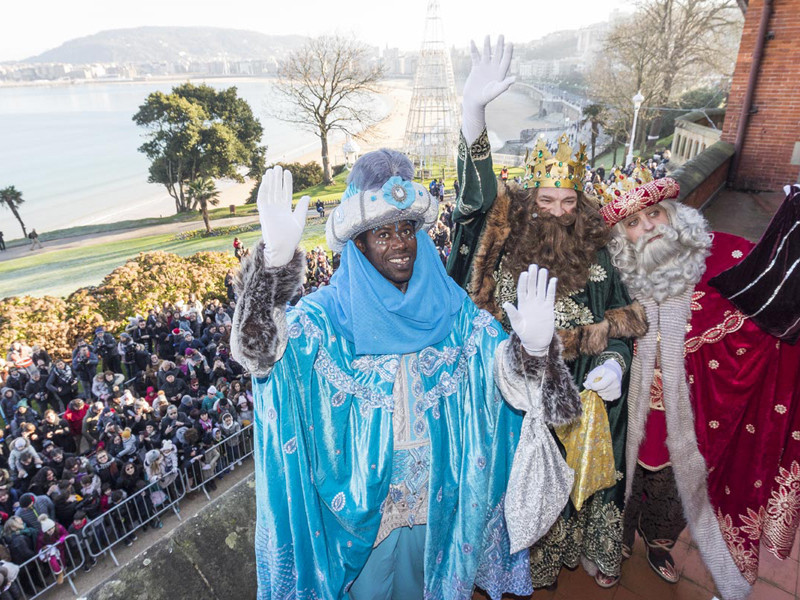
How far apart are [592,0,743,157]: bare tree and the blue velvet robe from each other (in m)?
30.2

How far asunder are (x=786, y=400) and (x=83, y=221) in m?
33.9

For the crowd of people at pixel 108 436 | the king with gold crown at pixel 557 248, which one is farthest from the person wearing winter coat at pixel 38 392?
the king with gold crown at pixel 557 248

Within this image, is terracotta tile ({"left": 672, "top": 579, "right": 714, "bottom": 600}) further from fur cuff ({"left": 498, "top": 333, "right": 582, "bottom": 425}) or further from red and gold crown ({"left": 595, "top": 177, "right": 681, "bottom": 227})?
red and gold crown ({"left": 595, "top": 177, "right": 681, "bottom": 227})

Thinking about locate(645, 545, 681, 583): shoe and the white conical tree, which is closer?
locate(645, 545, 681, 583): shoe

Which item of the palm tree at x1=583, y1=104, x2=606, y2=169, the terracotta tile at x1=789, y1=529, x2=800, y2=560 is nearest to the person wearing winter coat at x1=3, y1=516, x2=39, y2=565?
the terracotta tile at x1=789, y1=529, x2=800, y2=560

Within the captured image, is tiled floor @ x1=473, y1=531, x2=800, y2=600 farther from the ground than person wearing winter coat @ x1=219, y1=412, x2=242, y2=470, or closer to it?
farther from the ground

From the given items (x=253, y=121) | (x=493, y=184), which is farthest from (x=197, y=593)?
(x=253, y=121)

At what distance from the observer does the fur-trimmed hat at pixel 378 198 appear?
6.04ft

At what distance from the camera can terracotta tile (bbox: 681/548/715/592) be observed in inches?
115

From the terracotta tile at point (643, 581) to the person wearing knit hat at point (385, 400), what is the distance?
1.28 m

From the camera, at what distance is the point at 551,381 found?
1.82m

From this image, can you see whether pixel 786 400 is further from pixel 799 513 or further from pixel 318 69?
pixel 318 69

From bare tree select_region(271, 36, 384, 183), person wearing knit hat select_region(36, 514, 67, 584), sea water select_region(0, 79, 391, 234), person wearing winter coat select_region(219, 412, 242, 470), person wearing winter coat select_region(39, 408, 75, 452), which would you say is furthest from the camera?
sea water select_region(0, 79, 391, 234)

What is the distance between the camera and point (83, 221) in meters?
29.1
